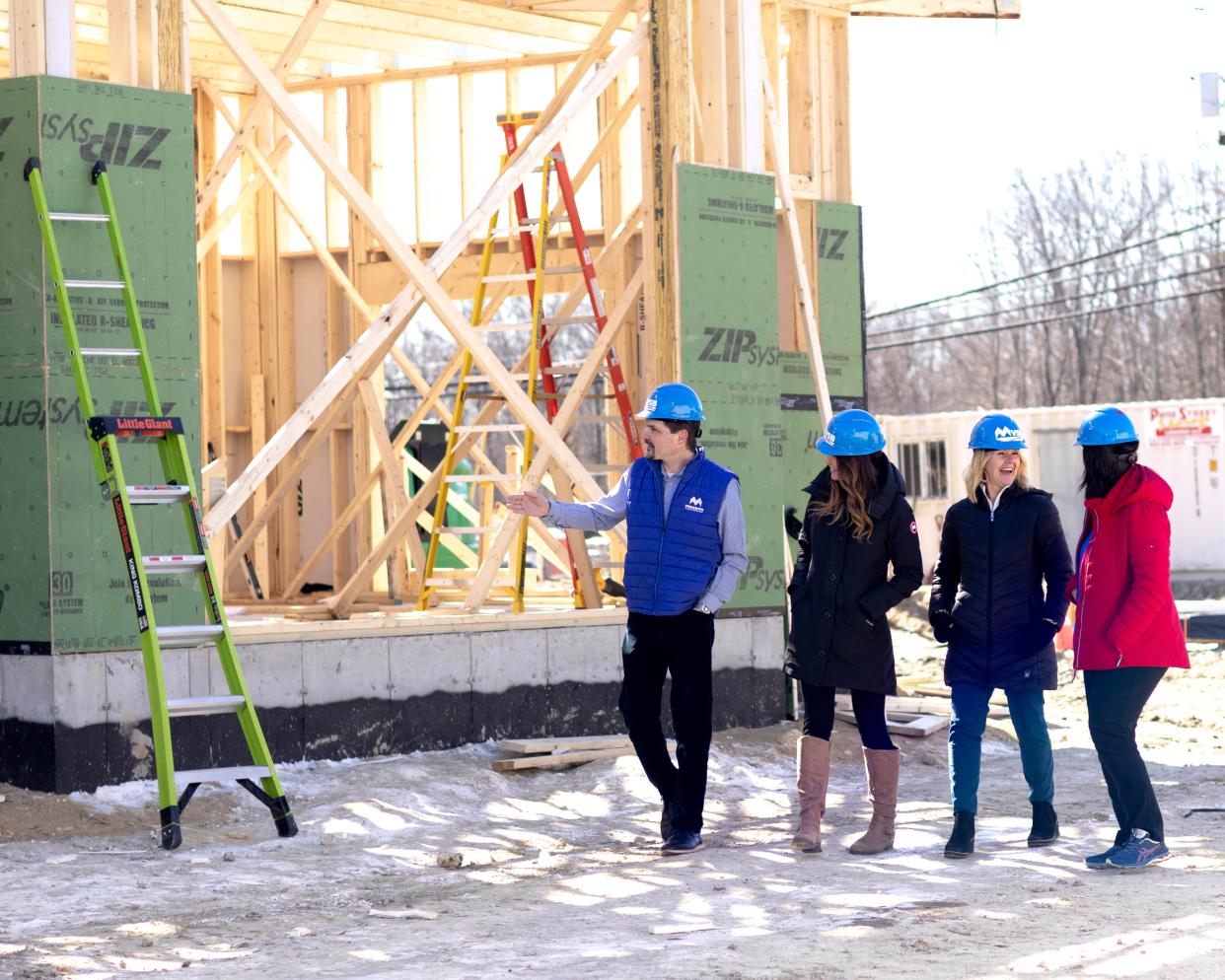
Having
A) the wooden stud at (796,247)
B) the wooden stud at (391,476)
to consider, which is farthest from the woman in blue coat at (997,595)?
the wooden stud at (391,476)

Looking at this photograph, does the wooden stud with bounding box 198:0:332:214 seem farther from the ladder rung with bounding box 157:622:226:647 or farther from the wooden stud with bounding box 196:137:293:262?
the ladder rung with bounding box 157:622:226:647

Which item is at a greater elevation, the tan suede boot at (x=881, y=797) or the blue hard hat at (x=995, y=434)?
the blue hard hat at (x=995, y=434)

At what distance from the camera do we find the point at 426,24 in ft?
41.3

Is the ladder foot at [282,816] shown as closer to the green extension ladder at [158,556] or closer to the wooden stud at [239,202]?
the green extension ladder at [158,556]

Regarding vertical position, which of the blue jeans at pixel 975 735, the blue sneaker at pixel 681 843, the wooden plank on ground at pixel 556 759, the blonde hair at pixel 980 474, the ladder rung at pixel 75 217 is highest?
the ladder rung at pixel 75 217

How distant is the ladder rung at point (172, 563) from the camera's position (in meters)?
7.07

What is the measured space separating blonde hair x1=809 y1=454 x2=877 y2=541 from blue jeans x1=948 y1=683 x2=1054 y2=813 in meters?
Result: 0.68

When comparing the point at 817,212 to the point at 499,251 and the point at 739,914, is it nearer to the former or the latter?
the point at 499,251

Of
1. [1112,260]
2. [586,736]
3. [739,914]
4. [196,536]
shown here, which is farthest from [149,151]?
[1112,260]

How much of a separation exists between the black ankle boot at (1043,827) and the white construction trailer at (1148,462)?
15432mm

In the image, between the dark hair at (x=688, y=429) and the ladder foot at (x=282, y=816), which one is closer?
the dark hair at (x=688, y=429)

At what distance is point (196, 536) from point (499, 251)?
6904mm

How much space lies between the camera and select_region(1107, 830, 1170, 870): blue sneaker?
240 inches

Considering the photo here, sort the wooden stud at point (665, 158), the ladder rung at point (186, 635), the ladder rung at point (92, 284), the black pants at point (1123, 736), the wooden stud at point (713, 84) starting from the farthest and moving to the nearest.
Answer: the wooden stud at point (713, 84) → the wooden stud at point (665, 158) → the ladder rung at point (92, 284) → the ladder rung at point (186, 635) → the black pants at point (1123, 736)
